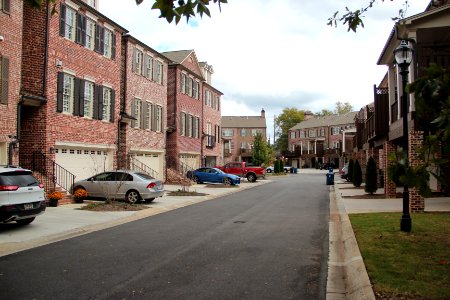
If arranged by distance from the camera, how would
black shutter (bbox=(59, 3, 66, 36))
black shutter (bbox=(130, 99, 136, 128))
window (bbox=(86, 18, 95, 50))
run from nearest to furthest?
black shutter (bbox=(59, 3, 66, 36)), window (bbox=(86, 18, 95, 50)), black shutter (bbox=(130, 99, 136, 128))

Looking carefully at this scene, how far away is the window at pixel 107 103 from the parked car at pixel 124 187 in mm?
5030

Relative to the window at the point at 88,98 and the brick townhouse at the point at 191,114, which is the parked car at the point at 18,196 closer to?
the window at the point at 88,98

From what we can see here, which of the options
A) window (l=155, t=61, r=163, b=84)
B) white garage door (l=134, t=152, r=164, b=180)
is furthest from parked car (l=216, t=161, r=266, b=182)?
window (l=155, t=61, r=163, b=84)

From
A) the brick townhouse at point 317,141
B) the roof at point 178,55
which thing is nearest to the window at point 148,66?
the roof at point 178,55

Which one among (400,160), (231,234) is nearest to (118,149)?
(231,234)

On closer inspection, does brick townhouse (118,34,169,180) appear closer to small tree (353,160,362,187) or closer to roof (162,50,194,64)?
roof (162,50,194,64)

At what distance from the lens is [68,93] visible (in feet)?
65.4

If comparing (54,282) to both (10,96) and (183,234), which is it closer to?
(183,234)

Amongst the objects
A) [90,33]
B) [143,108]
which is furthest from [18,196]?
[143,108]

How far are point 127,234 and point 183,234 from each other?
1.44m

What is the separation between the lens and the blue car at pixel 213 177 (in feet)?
104

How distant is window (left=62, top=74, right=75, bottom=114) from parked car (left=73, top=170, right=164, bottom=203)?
3.61 m

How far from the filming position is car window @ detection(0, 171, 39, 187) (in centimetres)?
1058

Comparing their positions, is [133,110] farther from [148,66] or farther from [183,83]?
[183,83]
